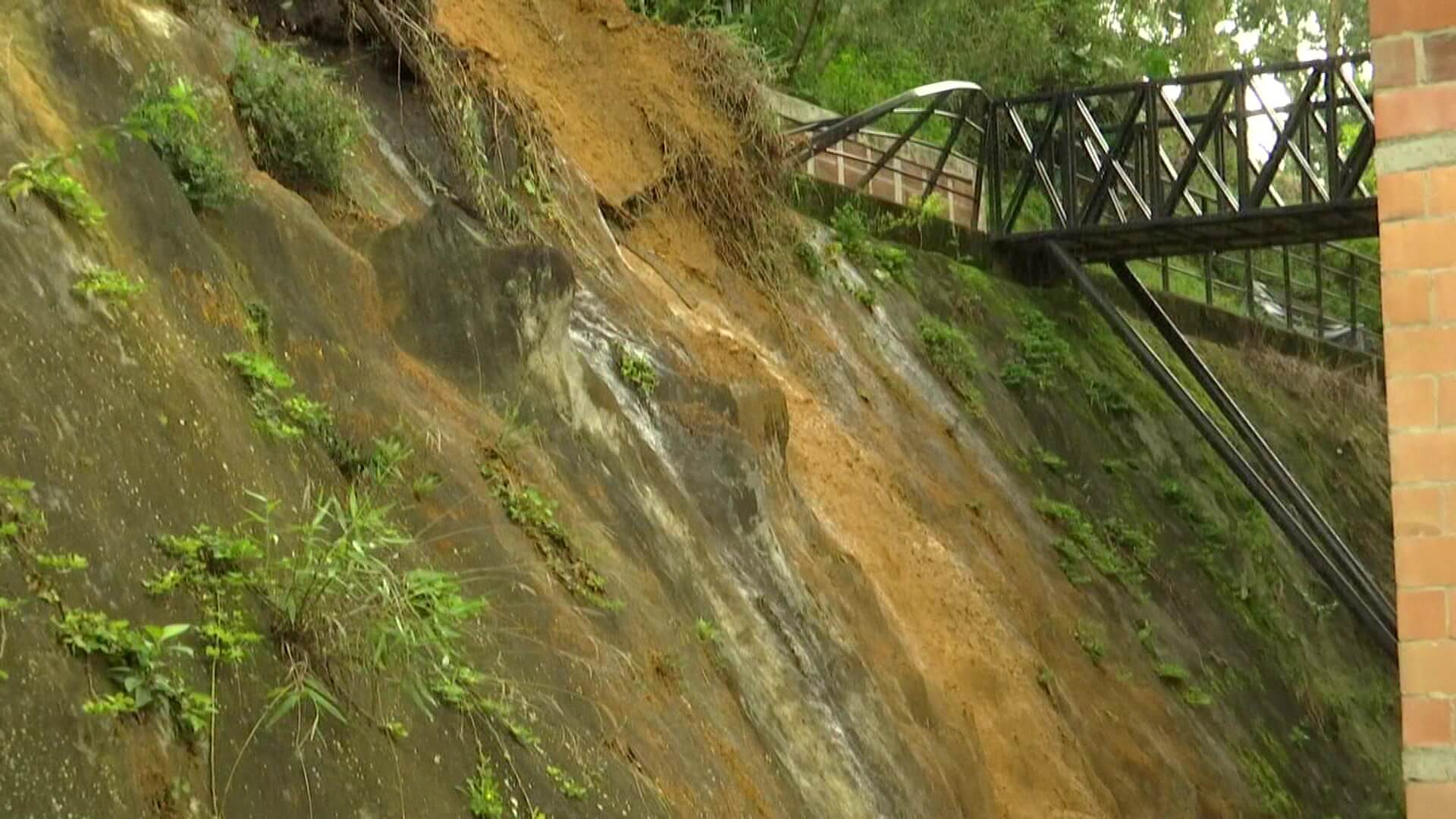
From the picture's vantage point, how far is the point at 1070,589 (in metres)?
16.6

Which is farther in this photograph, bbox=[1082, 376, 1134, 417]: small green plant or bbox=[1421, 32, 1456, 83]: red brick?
bbox=[1082, 376, 1134, 417]: small green plant

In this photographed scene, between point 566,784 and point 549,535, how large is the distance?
195 cm

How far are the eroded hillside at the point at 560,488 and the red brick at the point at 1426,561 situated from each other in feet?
9.78

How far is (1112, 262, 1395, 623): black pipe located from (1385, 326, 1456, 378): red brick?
506 inches

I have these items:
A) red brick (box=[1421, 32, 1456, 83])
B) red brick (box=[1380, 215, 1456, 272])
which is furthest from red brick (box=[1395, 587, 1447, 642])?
red brick (box=[1421, 32, 1456, 83])

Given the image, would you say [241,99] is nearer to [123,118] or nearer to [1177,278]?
[123,118]

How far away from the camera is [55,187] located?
725 cm

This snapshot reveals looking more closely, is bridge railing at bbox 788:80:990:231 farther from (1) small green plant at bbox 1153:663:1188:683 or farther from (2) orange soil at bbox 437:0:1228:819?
(1) small green plant at bbox 1153:663:1188:683

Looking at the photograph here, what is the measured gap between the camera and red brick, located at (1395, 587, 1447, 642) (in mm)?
5906

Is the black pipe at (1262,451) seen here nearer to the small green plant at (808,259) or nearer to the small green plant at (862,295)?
the small green plant at (862,295)

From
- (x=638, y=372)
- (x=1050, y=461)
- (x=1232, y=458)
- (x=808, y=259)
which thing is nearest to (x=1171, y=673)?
(x=1050, y=461)

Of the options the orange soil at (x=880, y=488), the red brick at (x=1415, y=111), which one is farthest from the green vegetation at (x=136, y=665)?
the orange soil at (x=880, y=488)

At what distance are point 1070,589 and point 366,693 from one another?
409 inches

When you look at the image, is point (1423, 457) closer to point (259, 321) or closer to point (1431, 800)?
point (1431, 800)
